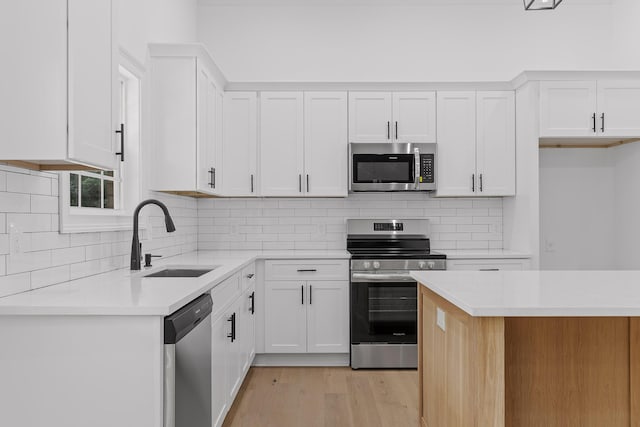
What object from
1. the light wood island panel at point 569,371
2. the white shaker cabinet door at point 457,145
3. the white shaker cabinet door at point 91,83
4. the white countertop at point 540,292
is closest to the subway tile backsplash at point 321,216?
the white shaker cabinet door at point 457,145

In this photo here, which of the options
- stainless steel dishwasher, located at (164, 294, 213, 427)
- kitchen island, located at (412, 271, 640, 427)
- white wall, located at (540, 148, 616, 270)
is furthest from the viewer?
white wall, located at (540, 148, 616, 270)

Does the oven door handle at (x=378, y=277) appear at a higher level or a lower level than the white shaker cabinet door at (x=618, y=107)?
lower

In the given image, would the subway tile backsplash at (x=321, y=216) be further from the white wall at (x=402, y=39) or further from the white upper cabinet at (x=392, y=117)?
the white wall at (x=402, y=39)

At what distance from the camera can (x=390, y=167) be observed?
14.1ft

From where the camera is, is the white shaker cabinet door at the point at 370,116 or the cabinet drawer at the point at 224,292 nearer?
the cabinet drawer at the point at 224,292

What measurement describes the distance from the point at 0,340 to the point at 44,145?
0.69 m

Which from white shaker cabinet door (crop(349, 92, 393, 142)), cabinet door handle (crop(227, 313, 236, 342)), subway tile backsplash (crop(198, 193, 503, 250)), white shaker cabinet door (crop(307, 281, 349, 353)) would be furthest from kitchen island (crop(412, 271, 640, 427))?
subway tile backsplash (crop(198, 193, 503, 250))

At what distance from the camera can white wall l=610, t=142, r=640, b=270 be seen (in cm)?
434

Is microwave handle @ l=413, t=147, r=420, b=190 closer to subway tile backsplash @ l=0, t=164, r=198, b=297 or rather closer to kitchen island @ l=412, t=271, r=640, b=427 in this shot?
kitchen island @ l=412, t=271, r=640, b=427

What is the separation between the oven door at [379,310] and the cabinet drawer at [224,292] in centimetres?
119

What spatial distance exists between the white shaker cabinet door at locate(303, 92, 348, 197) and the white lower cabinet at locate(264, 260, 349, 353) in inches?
29.3

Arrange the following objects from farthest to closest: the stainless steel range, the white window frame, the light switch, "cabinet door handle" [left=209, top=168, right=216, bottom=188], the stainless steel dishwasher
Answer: the stainless steel range, "cabinet door handle" [left=209, top=168, right=216, bottom=188], the white window frame, the light switch, the stainless steel dishwasher

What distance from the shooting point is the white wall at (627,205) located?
434cm

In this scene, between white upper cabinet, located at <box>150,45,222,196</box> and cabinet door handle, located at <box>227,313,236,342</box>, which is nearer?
cabinet door handle, located at <box>227,313,236,342</box>
